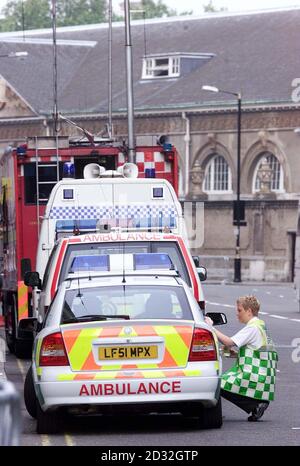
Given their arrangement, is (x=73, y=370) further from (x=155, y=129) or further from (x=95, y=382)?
(x=155, y=129)

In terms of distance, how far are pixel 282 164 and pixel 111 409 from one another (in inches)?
2542

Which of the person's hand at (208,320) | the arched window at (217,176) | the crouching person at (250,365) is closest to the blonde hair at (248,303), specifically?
the crouching person at (250,365)

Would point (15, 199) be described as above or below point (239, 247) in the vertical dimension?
above

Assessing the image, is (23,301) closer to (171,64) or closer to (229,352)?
(229,352)

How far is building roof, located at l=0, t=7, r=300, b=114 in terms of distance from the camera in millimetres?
79500

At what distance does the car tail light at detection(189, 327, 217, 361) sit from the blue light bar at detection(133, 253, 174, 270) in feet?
7.00

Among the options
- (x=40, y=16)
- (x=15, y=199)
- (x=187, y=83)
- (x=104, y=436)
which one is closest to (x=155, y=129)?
(x=187, y=83)

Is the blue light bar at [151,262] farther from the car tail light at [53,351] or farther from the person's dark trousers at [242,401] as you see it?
the car tail light at [53,351]

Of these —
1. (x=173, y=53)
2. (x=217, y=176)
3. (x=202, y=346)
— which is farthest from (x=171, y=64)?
(x=202, y=346)

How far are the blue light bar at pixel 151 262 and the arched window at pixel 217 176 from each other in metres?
64.1

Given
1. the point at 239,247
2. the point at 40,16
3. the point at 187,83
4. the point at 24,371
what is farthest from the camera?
the point at 40,16

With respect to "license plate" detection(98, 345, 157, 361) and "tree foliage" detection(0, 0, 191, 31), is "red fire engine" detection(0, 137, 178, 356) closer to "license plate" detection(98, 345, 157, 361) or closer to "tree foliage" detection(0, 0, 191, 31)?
"license plate" detection(98, 345, 157, 361)
